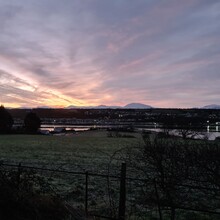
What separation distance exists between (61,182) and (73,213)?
324 inches

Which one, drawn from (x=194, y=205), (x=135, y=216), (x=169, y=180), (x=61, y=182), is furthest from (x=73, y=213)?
(x=61, y=182)

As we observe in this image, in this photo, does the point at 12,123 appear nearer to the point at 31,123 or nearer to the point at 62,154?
the point at 31,123

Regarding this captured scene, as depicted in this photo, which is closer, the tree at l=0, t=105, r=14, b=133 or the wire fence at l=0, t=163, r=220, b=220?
the wire fence at l=0, t=163, r=220, b=220

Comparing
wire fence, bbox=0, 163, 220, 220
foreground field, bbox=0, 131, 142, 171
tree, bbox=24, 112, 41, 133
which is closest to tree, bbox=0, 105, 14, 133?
tree, bbox=24, 112, 41, 133

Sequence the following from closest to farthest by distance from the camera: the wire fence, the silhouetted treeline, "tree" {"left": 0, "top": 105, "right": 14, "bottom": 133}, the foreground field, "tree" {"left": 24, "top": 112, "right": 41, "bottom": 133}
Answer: the wire fence < the foreground field < "tree" {"left": 0, "top": 105, "right": 14, "bottom": 133} < the silhouetted treeline < "tree" {"left": 24, "top": 112, "right": 41, "bottom": 133}

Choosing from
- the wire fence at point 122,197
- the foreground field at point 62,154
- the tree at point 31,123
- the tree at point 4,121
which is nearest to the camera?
the wire fence at point 122,197

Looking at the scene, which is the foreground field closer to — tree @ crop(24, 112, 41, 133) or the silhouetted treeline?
the silhouetted treeline

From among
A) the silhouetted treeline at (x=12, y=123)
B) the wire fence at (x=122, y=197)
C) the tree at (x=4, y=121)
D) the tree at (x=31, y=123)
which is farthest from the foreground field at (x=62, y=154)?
the tree at (x=31, y=123)

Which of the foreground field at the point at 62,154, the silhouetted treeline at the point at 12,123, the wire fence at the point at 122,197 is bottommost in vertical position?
the foreground field at the point at 62,154

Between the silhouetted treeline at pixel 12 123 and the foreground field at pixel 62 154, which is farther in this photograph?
the silhouetted treeline at pixel 12 123

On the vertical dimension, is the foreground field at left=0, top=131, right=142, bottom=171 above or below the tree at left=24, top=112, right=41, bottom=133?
below

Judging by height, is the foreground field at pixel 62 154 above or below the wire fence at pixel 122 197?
below

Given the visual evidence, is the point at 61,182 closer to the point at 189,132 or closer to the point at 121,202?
the point at 189,132

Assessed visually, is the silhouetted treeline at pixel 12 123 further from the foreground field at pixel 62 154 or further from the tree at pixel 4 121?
the foreground field at pixel 62 154
